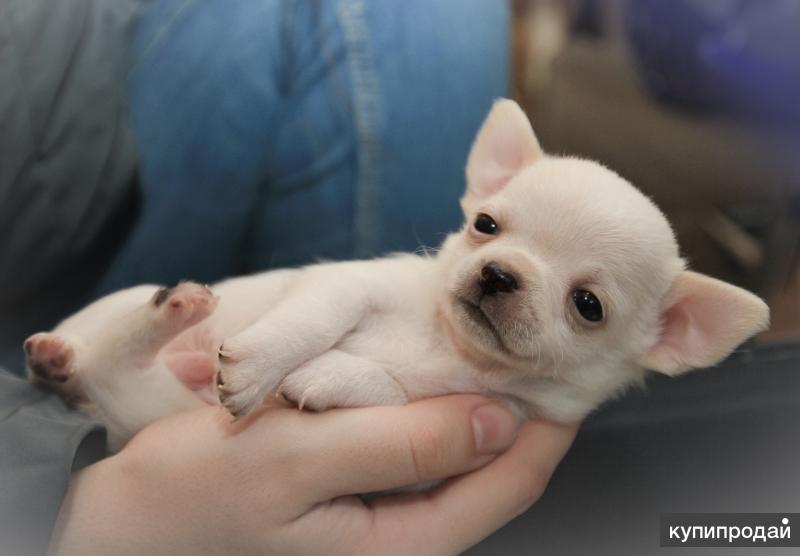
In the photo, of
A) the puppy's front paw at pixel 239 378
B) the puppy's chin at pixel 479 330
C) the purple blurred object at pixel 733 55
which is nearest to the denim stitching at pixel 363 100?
the puppy's chin at pixel 479 330

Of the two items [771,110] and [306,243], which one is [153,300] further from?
[771,110]

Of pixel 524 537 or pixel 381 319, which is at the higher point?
pixel 381 319

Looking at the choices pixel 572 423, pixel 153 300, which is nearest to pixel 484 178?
pixel 572 423

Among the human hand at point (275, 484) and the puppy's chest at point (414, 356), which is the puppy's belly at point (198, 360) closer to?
the human hand at point (275, 484)

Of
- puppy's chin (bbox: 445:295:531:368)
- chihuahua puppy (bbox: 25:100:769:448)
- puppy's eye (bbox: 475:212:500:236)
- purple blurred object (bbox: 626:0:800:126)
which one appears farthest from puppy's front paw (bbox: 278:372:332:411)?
purple blurred object (bbox: 626:0:800:126)

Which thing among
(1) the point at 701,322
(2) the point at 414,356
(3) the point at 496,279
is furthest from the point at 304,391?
(1) the point at 701,322

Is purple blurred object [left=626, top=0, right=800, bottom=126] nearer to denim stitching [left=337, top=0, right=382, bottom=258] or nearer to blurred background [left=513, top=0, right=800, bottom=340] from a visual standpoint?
blurred background [left=513, top=0, right=800, bottom=340]
